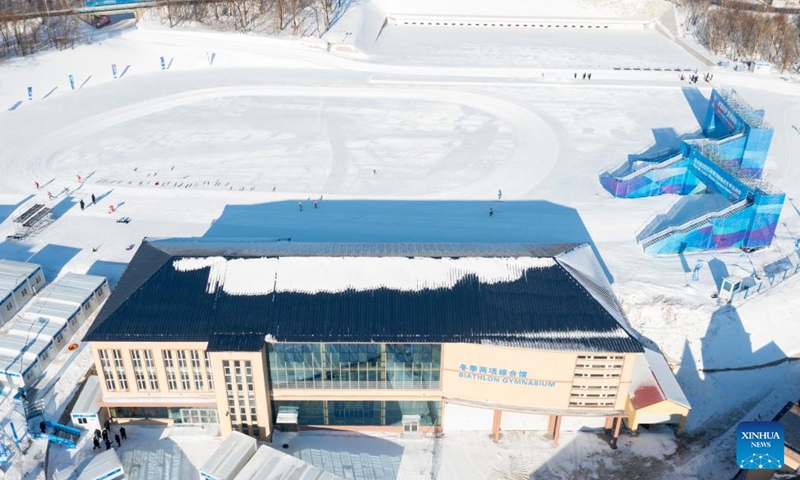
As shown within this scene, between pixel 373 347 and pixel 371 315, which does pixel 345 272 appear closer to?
pixel 371 315

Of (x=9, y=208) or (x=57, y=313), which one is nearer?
(x=57, y=313)

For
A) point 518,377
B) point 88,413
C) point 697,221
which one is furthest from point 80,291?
point 697,221

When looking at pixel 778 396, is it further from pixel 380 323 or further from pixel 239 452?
pixel 239 452

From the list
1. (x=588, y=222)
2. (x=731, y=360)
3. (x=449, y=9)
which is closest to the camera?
(x=731, y=360)

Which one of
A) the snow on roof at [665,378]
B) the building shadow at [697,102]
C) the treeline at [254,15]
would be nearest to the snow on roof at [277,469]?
the snow on roof at [665,378]

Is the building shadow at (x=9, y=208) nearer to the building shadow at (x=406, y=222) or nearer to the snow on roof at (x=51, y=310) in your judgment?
the snow on roof at (x=51, y=310)

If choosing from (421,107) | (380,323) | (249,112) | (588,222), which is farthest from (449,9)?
(380,323)
